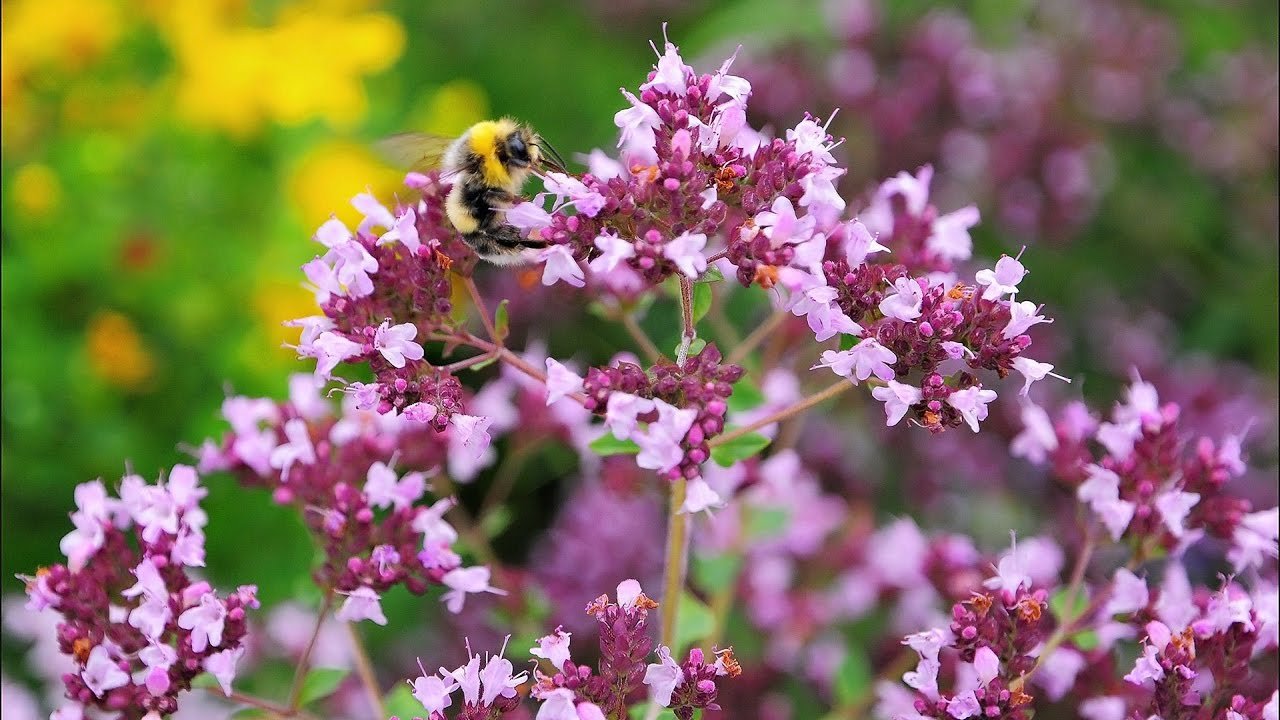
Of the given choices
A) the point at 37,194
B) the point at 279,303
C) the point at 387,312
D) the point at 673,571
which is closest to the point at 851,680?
the point at 673,571

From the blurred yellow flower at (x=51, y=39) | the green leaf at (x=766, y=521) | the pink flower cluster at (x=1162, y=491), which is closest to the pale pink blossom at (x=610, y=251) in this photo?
the pink flower cluster at (x=1162, y=491)

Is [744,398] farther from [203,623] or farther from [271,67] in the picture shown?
[271,67]

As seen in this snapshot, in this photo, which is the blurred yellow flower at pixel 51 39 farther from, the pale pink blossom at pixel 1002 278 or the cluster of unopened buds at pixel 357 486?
the pale pink blossom at pixel 1002 278

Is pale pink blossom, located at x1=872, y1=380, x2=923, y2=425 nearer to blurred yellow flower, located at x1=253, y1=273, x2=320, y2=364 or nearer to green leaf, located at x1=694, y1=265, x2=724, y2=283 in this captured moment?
green leaf, located at x1=694, y1=265, x2=724, y2=283

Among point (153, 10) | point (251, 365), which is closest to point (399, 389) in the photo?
point (251, 365)

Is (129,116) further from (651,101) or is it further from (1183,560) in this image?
(1183,560)

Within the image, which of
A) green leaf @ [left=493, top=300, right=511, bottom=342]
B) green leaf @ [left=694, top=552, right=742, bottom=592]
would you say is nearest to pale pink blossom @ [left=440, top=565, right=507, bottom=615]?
green leaf @ [left=493, top=300, right=511, bottom=342]
